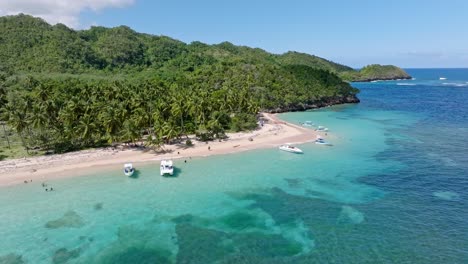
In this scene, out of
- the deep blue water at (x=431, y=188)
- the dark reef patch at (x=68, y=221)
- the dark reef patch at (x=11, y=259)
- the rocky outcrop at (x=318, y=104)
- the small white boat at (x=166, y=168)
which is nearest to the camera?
the dark reef patch at (x=11, y=259)

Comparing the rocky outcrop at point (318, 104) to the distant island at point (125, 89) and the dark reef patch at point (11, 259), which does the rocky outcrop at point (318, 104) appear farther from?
the dark reef patch at point (11, 259)

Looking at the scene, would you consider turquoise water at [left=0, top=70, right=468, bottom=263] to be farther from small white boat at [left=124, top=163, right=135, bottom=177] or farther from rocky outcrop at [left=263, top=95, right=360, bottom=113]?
rocky outcrop at [left=263, top=95, right=360, bottom=113]

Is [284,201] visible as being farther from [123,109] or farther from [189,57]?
[189,57]

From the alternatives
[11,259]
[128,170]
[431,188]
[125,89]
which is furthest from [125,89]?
[431,188]

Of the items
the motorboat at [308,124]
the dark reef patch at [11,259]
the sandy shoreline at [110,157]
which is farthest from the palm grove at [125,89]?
the dark reef patch at [11,259]

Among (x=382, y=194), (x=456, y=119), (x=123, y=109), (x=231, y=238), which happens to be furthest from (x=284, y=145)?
(x=456, y=119)

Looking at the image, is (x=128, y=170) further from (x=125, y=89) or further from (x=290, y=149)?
(x=125, y=89)
